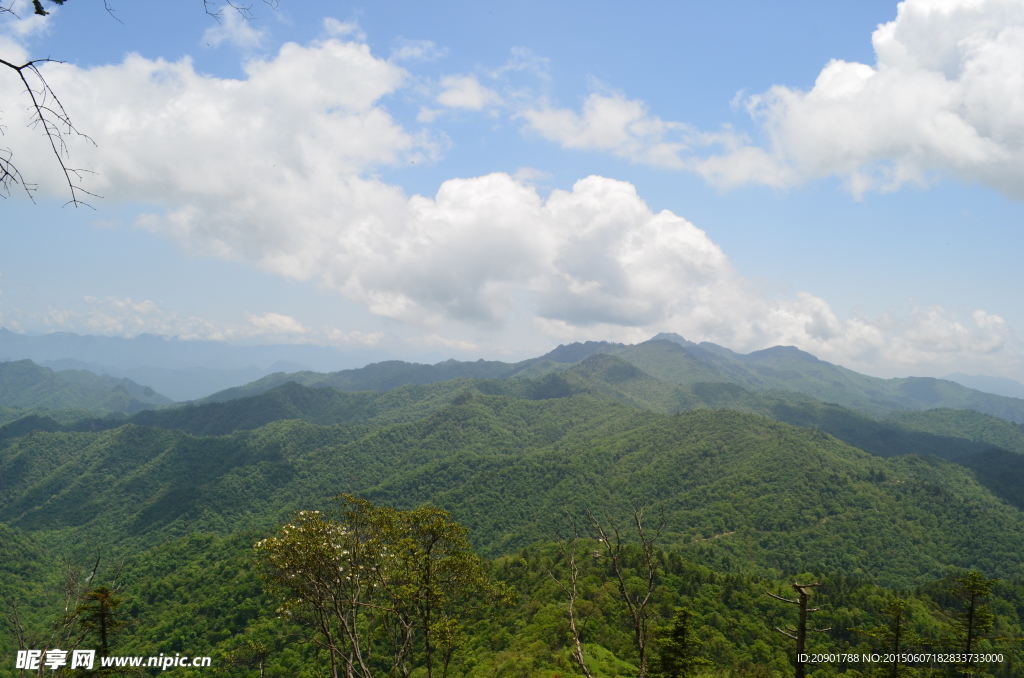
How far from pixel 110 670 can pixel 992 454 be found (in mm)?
276928

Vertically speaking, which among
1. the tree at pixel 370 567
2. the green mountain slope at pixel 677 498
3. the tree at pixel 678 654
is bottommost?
the green mountain slope at pixel 677 498

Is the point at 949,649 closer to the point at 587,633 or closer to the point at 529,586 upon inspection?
the point at 587,633

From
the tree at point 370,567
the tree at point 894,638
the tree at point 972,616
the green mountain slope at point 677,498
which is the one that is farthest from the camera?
the green mountain slope at point 677,498

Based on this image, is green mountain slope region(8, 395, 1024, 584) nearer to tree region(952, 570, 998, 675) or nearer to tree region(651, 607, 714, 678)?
tree region(952, 570, 998, 675)

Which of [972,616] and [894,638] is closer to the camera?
[972,616]

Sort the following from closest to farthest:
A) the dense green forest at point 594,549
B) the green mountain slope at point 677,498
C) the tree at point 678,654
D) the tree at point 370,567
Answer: the tree at point 370,567 < the tree at point 678,654 < the dense green forest at point 594,549 < the green mountain slope at point 677,498

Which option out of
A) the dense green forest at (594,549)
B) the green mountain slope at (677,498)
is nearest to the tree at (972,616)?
the dense green forest at (594,549)

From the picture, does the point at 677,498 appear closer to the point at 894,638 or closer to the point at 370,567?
the point at 894,638

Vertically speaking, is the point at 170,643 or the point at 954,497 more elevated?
the point at 954,497

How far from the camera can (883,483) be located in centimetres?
14975

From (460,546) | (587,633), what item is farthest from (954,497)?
(460,546)

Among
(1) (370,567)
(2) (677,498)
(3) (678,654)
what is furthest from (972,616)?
(2) (677,498)

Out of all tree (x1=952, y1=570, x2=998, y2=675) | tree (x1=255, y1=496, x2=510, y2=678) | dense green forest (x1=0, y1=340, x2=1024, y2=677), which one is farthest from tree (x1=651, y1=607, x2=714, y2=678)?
tree (x1=952, y1=570, x2=998, y2=675)

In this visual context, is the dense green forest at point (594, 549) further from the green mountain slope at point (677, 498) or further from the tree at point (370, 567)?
the tree at point (370, 567)
